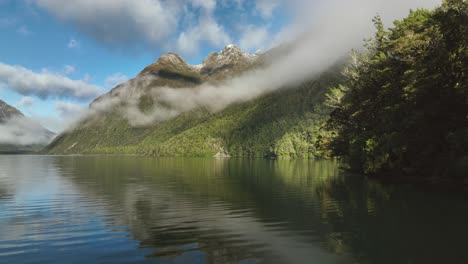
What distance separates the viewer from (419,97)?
4834 centimetres

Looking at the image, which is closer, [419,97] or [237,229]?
[237,229]

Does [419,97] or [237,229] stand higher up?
[419,97]

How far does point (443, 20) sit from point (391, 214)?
32.6 m

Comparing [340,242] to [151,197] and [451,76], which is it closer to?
[151,197]

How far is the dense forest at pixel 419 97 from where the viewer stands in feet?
151

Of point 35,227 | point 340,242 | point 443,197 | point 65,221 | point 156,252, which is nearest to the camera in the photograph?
point 156,252

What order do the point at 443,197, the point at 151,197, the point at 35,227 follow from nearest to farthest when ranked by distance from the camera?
1. the point at 35,227
2. the point at 443,197
3. the point at 151,197

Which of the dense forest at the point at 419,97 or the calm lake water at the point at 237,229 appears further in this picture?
the dense forest at the point at 419,97

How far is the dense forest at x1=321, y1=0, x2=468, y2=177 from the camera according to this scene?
4588 cm

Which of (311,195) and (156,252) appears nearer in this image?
(156,252)

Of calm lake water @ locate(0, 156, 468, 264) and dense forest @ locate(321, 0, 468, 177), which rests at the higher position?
dense forest @ locate(321, 0, 468, 177)

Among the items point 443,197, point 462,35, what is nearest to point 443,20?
point 462,35

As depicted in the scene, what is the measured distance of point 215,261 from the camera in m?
16.8

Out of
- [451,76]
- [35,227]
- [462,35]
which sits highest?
[462,35]
